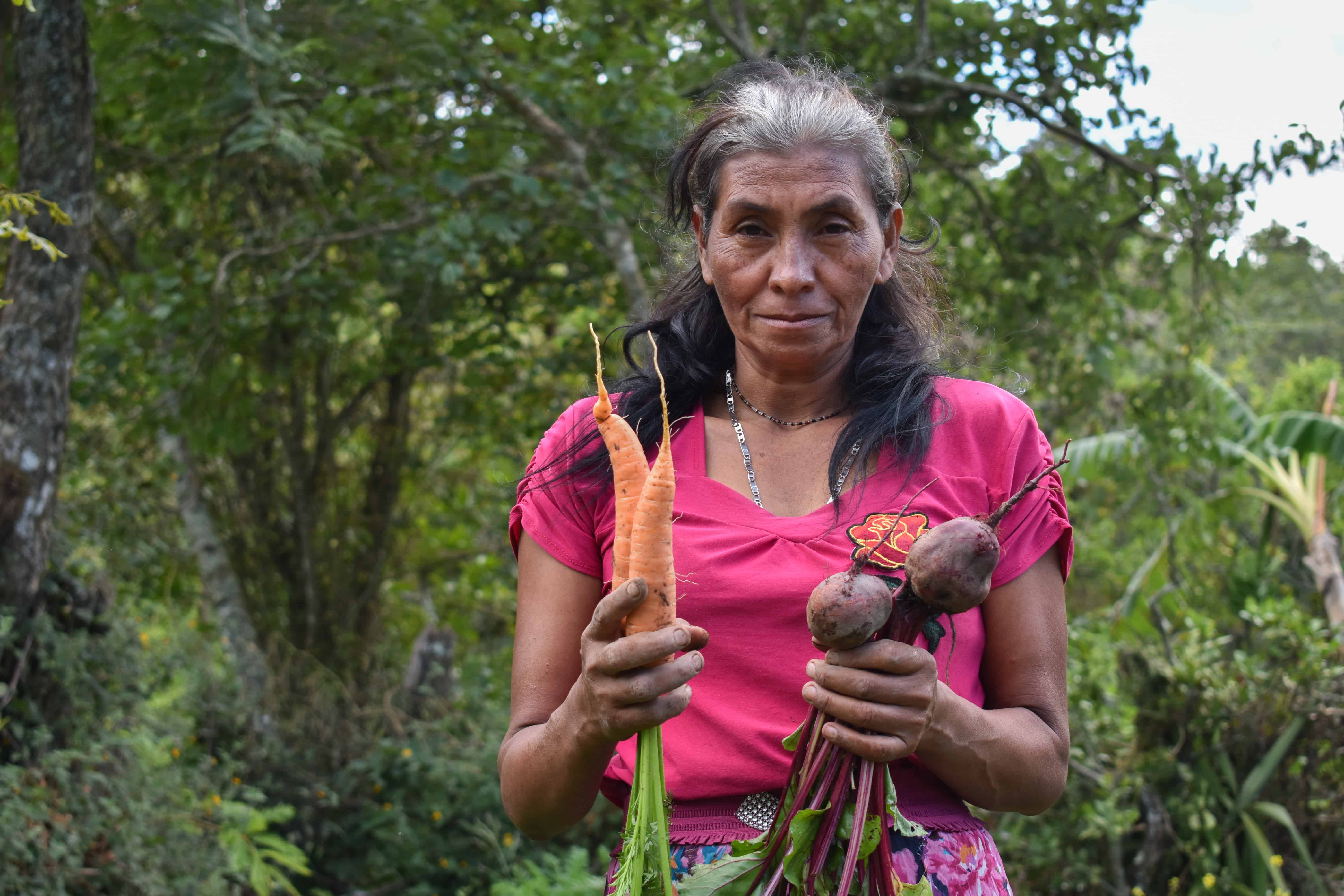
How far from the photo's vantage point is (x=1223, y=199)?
4090 millimetres

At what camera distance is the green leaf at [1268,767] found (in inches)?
158

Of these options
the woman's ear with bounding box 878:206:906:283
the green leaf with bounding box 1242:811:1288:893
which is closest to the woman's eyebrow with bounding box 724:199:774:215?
the woman's ear with bounding box 878:206:906:283

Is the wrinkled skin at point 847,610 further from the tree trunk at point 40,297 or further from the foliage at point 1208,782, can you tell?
the foliage at point 1208,782

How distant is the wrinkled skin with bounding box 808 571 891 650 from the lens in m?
1.29

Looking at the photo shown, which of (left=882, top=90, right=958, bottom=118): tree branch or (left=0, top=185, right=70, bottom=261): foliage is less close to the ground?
(left=882, top=90, right=958, bottom=118): tree branch

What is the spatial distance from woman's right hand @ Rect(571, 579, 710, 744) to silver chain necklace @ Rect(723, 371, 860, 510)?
1.14 ft

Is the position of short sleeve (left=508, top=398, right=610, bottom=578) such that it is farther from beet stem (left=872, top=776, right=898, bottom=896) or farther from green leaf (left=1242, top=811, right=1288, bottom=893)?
green leaf (left=1242, top=811, right=1288, bottom=893)

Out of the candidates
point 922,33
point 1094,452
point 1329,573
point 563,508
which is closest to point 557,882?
point 563,508

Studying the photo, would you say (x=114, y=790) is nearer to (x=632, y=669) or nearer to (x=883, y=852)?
(x=632, y=669)

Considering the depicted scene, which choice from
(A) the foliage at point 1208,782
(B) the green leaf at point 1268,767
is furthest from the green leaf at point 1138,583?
(B) the green leaf at point 1268,767

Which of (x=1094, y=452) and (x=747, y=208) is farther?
(x=1094, y=452)

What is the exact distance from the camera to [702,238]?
1855 millimetres

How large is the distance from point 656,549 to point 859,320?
549mm

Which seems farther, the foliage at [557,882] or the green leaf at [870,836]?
the foliage at [557,882]
